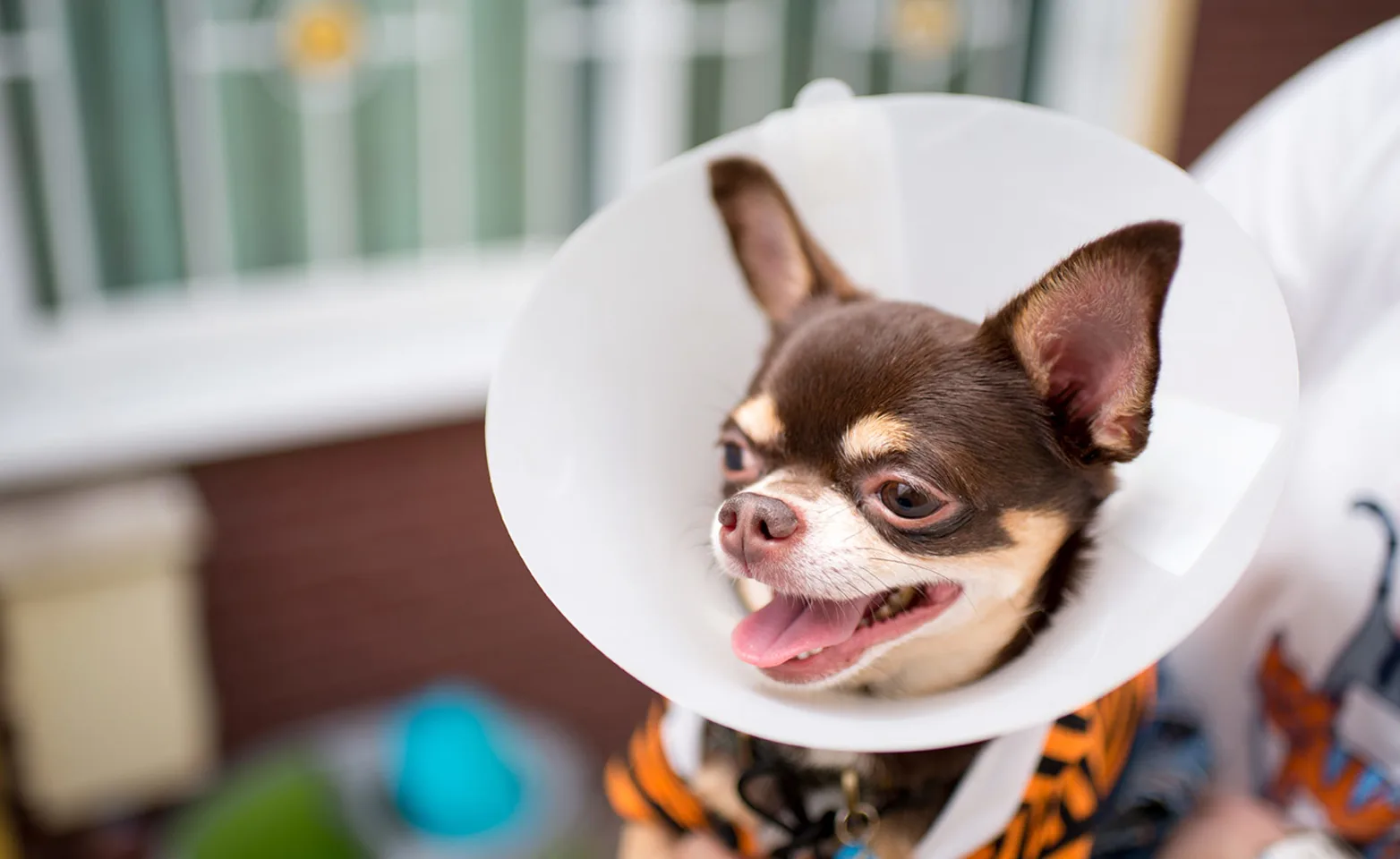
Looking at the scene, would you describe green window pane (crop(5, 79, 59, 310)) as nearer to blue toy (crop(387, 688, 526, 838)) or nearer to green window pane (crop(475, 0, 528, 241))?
green window pane (crop(475, 0, 528, 241))

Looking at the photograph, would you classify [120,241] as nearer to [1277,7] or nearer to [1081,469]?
[1081,469]

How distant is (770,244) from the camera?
0.66m

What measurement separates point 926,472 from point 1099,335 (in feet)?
0.34

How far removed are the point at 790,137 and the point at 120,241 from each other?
4.59ft

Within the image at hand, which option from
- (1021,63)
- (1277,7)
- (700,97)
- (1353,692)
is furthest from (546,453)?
(1277,7)

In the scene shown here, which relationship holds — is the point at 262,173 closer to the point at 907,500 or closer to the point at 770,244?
the point at 770,244

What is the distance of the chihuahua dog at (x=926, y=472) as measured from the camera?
55cm

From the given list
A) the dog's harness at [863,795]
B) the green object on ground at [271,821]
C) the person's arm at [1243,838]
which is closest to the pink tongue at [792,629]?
the dog's harness at [863,795]

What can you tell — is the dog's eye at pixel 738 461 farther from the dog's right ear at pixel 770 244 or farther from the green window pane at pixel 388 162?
the green window pane at pixel 388 162

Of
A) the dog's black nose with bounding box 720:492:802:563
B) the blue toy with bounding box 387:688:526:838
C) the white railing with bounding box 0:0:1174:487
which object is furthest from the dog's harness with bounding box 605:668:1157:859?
the white railing with bounding box 0:0:1174:487

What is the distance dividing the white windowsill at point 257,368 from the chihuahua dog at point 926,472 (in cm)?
126

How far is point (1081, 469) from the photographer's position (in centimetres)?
58

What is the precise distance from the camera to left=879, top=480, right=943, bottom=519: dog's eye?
1.86 ft

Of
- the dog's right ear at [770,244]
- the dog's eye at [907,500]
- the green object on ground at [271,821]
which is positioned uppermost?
the dog's right ear at [770,244]
